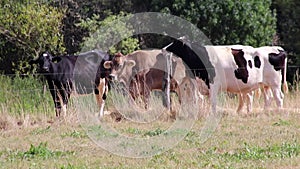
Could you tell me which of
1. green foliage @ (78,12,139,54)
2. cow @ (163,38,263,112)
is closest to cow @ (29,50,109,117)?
cow @ (163,38,263,112)

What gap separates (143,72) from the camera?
16016mm

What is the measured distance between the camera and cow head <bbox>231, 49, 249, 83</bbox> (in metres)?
14.7

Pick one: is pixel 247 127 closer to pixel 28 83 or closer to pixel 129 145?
pixel 129 145

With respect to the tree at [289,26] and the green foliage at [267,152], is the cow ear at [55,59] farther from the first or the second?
the tree at [289,26]

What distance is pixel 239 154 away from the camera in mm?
8859

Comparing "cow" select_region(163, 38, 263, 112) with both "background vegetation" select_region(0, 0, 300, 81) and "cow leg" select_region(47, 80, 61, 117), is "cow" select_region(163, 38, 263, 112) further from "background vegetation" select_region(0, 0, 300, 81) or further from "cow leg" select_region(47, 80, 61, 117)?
"background vegetation" select_region(0, 0, 300, 81)

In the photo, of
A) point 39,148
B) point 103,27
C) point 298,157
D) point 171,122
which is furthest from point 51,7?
point 298,157

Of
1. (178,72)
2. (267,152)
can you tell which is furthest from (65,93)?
(267,152)

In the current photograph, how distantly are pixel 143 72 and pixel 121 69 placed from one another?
106 centimetres

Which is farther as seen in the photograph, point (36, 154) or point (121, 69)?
point (121, 69)

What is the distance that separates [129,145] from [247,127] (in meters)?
2.82

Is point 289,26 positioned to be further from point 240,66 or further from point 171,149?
point 171,149

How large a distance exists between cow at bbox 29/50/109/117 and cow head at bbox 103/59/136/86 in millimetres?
486

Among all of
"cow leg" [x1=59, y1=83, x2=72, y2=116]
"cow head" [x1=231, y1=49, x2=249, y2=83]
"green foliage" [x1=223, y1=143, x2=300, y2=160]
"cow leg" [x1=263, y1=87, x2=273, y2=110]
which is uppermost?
"cow head" [x1=231, y1=49, x2=249, y2=83]
